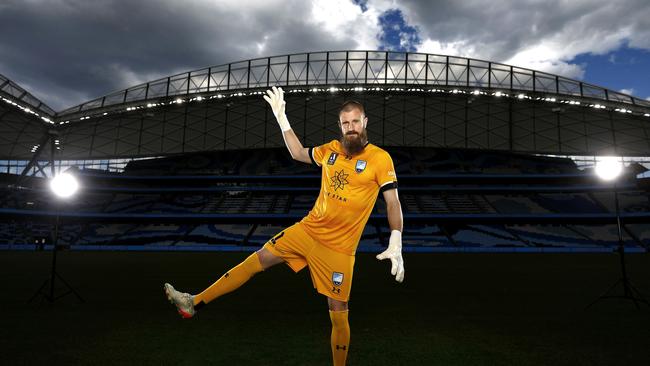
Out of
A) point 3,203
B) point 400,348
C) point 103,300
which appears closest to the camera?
point 400,348

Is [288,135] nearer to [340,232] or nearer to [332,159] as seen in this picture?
[332,159]

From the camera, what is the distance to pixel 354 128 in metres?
3.64

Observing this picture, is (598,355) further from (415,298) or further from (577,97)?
(577,97)

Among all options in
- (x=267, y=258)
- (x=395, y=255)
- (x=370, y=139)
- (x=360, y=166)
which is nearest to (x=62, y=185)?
(x=267, y=258)

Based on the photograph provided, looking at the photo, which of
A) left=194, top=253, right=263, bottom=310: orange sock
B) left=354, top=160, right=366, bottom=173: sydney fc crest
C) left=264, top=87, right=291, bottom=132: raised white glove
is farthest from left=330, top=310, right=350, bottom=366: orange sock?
left=264, top=87, right=291, bottom=132: raised white glove

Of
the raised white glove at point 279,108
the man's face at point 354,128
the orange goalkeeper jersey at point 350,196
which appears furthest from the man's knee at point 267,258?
the raised white glove at point 279,108

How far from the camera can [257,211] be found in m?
37.9

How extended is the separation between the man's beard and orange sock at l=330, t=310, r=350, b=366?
60.1 inches

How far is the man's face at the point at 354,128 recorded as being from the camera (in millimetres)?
3625

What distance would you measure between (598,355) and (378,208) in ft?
109

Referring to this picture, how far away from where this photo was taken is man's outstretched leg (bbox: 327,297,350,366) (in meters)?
3.45

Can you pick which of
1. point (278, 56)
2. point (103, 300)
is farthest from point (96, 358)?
point (278, 56)

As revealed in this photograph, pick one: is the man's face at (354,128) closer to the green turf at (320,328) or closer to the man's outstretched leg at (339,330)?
the man's outstretched leg at (339,330)

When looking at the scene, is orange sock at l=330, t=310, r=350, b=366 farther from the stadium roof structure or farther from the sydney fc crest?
the stadium roof structure
